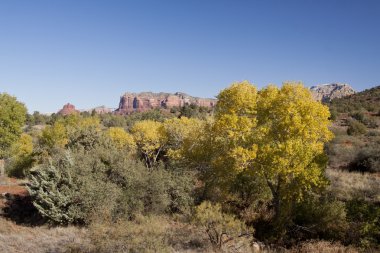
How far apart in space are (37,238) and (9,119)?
61.2ft

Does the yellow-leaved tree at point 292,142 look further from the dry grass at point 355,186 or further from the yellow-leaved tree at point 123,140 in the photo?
the yellow-leaved tree at point 123,140

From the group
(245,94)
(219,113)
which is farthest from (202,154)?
(245,94)

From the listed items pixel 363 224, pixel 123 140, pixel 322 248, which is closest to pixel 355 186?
pixel 363 224

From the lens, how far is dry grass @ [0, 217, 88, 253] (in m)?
15.4

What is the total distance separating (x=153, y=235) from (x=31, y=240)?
22.9 feet

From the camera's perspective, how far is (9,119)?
3189 cm

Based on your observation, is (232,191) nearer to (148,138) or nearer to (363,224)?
(363,224)

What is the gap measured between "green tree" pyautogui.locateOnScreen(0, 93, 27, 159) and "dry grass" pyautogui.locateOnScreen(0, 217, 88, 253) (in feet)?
48.3

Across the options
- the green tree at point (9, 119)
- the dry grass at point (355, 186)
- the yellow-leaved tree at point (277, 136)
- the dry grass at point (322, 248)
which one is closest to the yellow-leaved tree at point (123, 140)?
the green tree at point (9, 119)

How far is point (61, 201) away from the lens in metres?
19.5

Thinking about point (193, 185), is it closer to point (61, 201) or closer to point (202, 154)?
point (202, 154)

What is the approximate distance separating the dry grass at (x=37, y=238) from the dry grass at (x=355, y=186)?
627 inches

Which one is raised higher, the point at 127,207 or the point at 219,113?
the point at 219,113

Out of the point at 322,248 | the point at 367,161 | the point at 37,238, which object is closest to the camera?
the point at 322,248
